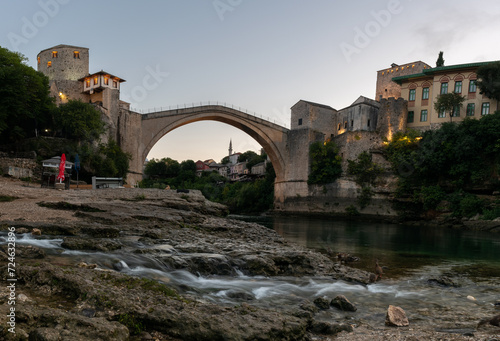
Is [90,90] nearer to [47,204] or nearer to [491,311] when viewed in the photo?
[47,204]

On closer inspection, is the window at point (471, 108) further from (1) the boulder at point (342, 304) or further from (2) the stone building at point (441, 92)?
(1) the boulder at point (342, 304)

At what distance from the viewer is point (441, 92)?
33.7 metres

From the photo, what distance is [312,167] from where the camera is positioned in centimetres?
3906

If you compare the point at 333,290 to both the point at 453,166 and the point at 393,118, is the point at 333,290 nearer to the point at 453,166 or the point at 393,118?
the point at 453,166

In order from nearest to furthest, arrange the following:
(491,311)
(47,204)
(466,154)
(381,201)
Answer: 1. (491,311)
2. (47,204)
3. (466,154)
4. (381,201)

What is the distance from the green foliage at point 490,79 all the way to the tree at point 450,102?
1862 millimetres

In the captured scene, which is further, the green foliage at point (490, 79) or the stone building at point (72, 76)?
the stone building at point (72, 76)

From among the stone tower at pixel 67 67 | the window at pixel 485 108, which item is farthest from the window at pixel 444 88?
the stone tower at pixel 67 67

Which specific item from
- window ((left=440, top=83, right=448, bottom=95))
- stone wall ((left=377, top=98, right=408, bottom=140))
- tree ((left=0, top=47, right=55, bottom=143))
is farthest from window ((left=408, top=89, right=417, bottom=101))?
tree ((left=0, top=47, right=55, bottom=143))

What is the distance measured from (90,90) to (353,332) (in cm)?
3585

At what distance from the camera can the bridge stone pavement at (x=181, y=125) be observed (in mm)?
30070

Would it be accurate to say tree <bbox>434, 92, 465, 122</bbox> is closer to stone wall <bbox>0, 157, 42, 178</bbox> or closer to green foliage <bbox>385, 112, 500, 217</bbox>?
green foliage <bbox>385, 112, 500, 217</bbox>

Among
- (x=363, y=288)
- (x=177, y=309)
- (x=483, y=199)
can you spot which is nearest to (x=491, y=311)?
(x=363, y=288)

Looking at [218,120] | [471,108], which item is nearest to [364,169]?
[471,108]
